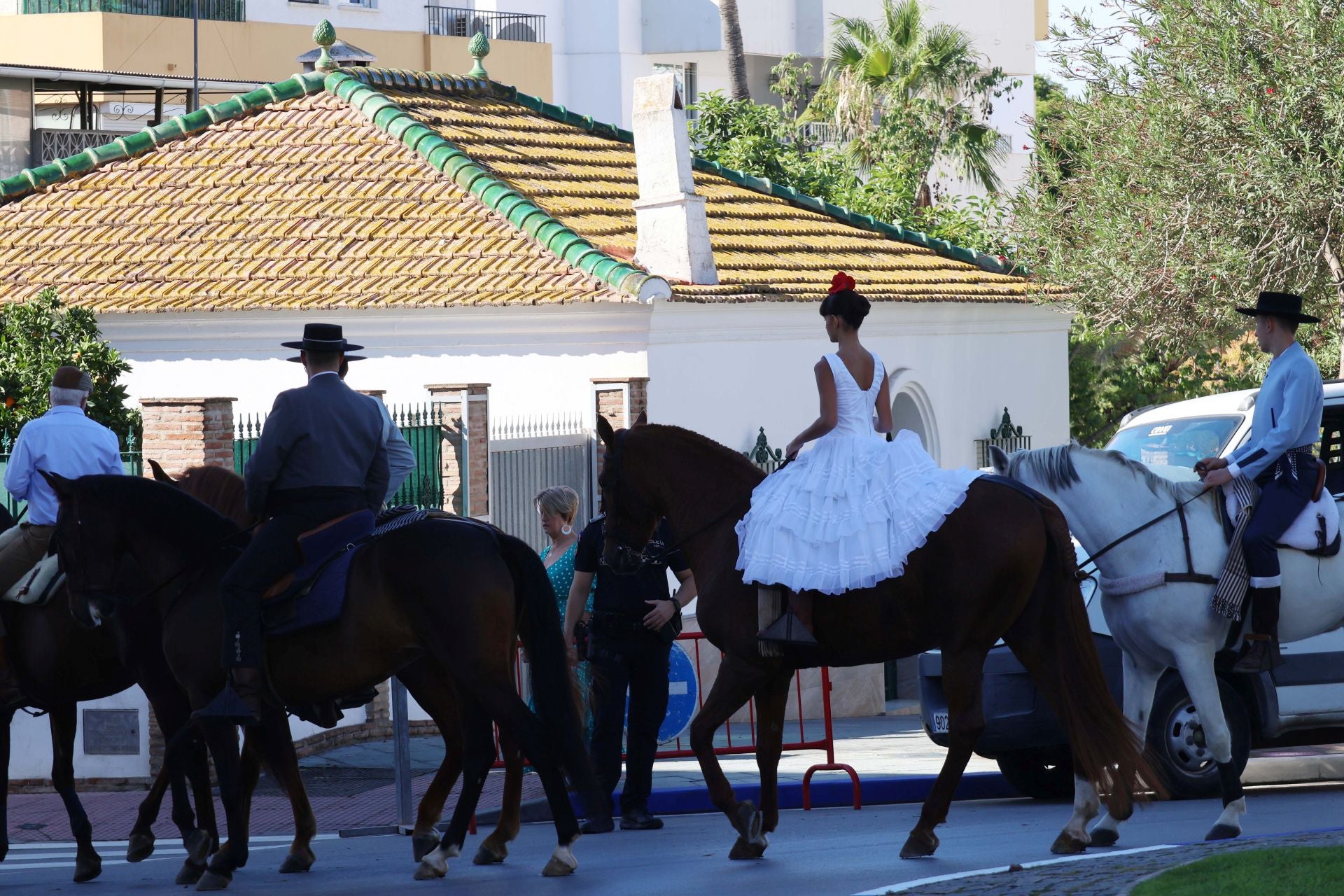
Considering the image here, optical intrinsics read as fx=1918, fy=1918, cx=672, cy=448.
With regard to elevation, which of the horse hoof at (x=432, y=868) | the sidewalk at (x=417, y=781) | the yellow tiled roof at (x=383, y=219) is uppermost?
the yellow tiled roof at (x=383, y=219)

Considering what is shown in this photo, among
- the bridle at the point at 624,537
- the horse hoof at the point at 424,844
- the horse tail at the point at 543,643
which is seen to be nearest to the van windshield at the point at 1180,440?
the bridle at the point at 624,537

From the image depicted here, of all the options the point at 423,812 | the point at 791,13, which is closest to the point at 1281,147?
the point at 423,812

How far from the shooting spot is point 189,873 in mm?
9406

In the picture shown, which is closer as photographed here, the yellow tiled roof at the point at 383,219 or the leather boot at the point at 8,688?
the leather boot at the point at 8,688

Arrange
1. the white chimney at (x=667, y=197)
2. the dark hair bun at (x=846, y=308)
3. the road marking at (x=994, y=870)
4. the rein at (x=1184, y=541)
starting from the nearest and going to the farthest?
the road marking at (x=994, y=870)
the dark hair bun at (x=846, y=308)
the rein at (x=1184, y=541)
the white chimney at (x=667, y=197)

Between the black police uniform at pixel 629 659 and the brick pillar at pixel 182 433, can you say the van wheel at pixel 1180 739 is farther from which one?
the brick pillar at pixel 182 433

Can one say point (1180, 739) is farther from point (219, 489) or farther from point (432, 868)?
point (219, 489)

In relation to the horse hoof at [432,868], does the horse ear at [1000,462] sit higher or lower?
higher

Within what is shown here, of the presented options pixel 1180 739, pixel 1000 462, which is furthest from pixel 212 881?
pixel 1180 739

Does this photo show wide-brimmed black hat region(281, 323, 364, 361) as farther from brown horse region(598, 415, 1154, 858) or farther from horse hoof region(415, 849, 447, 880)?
horse hoof region(415, 849, 447, 880)

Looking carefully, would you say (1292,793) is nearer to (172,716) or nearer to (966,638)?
(966,638)

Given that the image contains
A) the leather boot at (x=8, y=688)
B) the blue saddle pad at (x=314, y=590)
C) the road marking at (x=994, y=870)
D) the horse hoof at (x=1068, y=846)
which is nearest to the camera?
the road marking at (x=994, y=870)

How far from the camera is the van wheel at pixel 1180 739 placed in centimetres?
1129

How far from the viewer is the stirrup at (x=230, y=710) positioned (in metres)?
8.95
